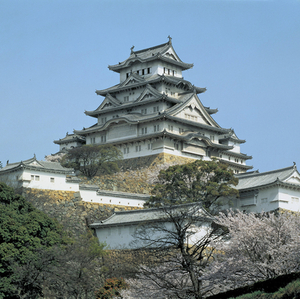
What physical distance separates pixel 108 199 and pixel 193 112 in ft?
71.9

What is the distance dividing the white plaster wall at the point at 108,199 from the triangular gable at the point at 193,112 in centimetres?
1706

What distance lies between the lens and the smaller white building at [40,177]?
4391 cm

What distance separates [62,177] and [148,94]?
871 inches

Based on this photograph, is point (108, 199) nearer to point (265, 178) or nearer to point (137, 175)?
point (137, 175)

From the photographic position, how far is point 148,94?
64.2 metres

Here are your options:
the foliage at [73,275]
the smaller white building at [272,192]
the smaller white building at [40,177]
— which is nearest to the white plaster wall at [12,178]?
the smaller white building at [40,177]

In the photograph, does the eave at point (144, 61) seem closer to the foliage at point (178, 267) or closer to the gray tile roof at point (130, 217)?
the gray tile roof at point (130, 217)

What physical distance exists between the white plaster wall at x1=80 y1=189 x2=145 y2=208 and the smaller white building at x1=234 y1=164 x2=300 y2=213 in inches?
296

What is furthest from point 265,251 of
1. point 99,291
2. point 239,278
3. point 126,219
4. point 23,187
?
point 23,187

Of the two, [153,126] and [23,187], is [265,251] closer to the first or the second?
[23,187]

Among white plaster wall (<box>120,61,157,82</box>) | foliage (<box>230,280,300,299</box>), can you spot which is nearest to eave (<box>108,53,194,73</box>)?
white plaster wall (<box>120,61,157,82</box>)

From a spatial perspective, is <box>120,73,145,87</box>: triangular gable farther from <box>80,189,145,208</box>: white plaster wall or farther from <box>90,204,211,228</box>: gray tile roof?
<box>90,204,211,228</box>: gray tile roof

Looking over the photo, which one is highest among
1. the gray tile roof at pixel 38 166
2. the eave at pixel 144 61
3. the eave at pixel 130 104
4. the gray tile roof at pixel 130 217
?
the eave at pixel 144 61

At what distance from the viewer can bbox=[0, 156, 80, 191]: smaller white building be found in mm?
43906
